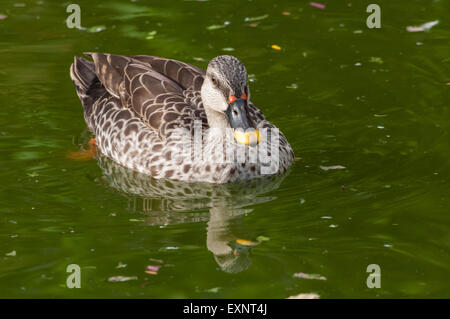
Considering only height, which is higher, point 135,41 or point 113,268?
point 135,41

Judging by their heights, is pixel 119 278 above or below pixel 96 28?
below

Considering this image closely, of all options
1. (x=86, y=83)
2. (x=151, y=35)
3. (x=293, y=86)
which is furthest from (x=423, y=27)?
(x=86, y=83)

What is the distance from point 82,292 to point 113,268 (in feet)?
1.68

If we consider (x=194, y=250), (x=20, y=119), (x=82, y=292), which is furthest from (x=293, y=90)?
(x=82, y=292)

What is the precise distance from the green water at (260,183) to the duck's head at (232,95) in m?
0.83

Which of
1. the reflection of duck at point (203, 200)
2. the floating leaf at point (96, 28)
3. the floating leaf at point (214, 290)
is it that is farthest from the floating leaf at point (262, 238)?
the floating leaf at point (96, 28)

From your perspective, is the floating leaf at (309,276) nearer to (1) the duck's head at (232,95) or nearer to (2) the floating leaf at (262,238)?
(2) the floating leaf at (262,238)

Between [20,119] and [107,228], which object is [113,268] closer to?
[107,228]

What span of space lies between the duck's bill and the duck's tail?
311 cm

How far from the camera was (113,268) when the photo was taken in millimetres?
9844

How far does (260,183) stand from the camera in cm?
1187

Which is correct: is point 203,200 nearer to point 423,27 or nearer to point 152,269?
point 152,269

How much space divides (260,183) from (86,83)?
11.2 ft

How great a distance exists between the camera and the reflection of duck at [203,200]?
34.2ft
